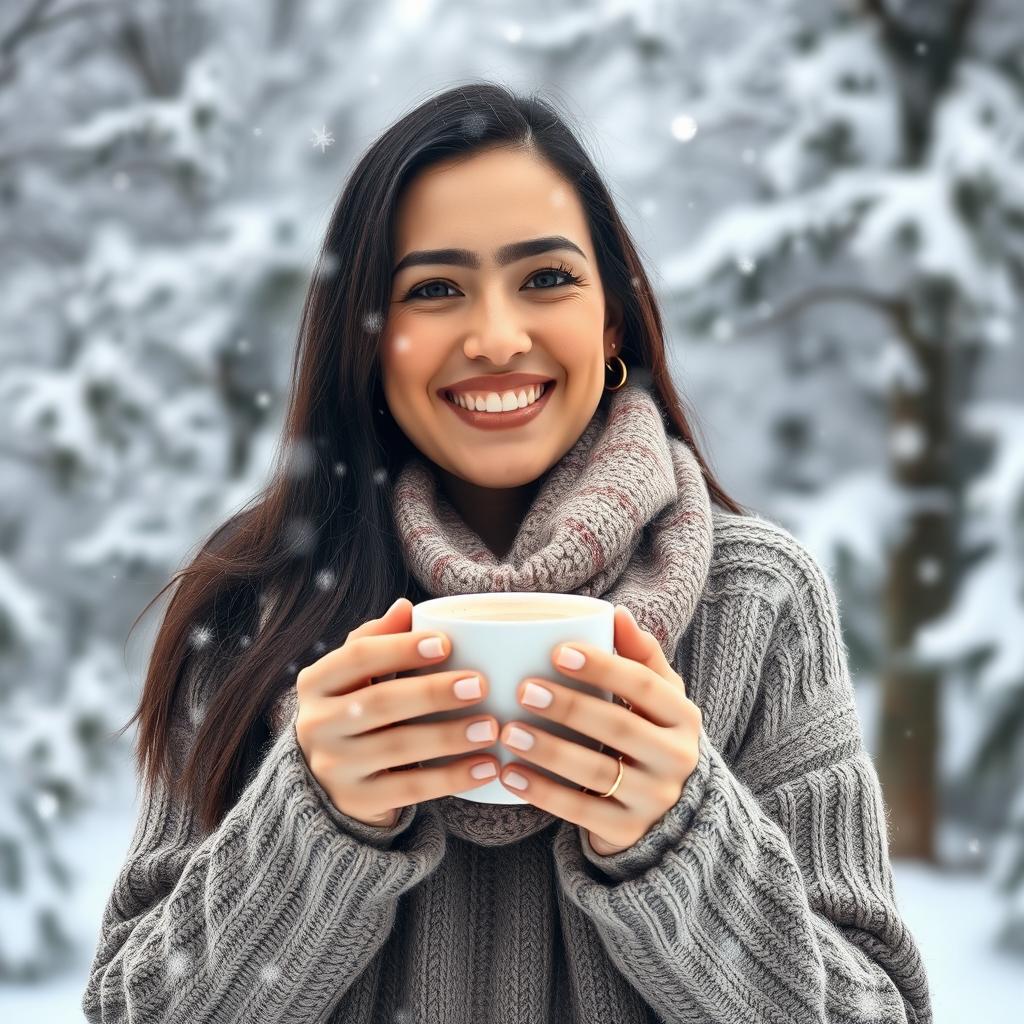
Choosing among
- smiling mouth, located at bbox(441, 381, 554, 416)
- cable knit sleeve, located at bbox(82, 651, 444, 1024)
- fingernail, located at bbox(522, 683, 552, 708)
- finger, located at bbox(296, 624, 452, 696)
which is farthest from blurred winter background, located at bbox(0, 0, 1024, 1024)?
fingernail, located at bbox(522, 683, 552, 708)

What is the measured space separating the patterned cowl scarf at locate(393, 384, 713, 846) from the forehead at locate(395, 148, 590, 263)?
0.20 m

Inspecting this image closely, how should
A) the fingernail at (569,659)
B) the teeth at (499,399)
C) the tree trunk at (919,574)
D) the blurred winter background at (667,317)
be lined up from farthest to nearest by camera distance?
the tree trunk at (919,574) < the blurred winter background at (667,317) < the teeth at (499,399) < the fingernail at (569,659)

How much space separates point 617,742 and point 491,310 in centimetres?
45

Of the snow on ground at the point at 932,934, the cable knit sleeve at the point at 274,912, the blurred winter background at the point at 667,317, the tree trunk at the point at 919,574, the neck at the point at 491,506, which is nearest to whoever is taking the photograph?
the cable knit sleeve at the point at 274,912

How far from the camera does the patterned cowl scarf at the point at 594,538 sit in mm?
978

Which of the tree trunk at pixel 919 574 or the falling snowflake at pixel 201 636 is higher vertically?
the tree trunk at pixel 919 574

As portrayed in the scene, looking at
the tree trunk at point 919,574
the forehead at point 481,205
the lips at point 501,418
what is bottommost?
the lips at point 501,418

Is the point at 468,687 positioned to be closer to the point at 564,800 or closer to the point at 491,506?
the point at 564,800

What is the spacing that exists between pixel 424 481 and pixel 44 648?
2320 millimetres

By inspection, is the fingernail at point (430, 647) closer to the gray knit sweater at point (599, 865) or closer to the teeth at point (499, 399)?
the gray knit sweater at point (599, 865)

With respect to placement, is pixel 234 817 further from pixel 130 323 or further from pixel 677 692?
pixel 130 323

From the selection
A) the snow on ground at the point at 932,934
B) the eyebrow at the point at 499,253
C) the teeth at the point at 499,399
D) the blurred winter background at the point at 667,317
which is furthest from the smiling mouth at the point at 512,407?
the snow on ground at the point at 932,934

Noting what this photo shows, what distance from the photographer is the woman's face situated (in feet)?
3.52

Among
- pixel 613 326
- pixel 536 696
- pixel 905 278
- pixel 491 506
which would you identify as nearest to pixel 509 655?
pixel 536 696
